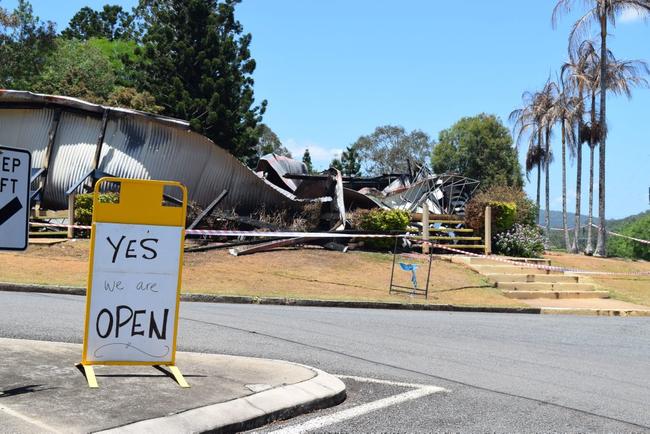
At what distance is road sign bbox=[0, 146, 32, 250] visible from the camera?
5.54 meters

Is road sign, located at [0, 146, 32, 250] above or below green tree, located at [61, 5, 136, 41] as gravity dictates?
below

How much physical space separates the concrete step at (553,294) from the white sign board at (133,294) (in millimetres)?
13901

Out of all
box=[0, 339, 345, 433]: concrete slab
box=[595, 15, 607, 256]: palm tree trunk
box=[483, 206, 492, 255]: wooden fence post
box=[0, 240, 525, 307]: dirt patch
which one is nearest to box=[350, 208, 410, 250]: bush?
box=[0, 240, 525, 307]: dirt patch

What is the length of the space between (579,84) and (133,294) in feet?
123

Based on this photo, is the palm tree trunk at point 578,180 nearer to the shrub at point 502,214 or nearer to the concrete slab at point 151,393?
the shrub at point 502,214

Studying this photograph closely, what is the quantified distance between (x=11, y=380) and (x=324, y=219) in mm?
18382

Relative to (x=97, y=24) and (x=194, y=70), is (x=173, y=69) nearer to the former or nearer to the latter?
→ (x=194, y=70)

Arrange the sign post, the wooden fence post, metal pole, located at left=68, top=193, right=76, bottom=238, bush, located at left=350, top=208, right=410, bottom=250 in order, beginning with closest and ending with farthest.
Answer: the sign post
metal pole, located at left=68, top=193, right=76, bottom=238
bush, located at left=350, top=208, right=410, bottom=250
the wooden fence post

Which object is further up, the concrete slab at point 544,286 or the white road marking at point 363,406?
the concrete slab at point 544,286

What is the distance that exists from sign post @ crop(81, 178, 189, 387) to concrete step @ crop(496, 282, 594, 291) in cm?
1449

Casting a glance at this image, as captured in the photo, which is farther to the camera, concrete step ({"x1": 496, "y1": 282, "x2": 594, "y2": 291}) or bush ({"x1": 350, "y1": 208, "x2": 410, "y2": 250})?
bush ({"x1": 350, "y1": 208, "x2": 410, "y2": 250})

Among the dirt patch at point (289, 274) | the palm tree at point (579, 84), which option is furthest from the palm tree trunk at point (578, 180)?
the dirt patch at point (289, 274)

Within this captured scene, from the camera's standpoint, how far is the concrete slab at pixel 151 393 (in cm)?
521

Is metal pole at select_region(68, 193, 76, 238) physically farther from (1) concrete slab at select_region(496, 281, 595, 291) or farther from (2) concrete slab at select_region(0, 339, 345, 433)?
(2) concrete slab at select_region(0, 339, 345, 433)
